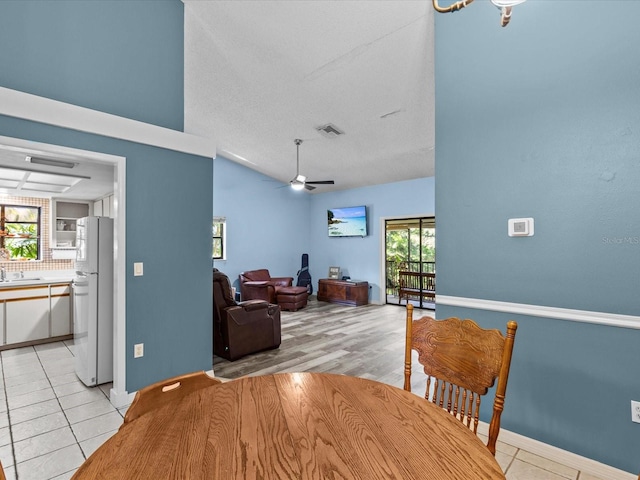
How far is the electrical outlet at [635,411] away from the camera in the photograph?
1.80m

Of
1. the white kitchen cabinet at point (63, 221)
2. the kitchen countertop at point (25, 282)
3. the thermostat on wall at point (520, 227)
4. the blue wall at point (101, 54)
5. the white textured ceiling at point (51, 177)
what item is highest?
the blue wall at point (101, 54)

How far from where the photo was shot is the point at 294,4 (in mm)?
2959

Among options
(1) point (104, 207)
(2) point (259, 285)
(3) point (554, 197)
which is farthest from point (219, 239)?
(3) point (554, 197)

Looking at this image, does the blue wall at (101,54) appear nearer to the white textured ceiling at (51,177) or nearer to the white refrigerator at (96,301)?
the white textured ceiling at (51,177)

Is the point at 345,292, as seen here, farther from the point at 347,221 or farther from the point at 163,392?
the point at 163,392

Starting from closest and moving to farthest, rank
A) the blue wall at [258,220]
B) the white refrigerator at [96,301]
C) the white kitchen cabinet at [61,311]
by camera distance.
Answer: the white refrigerator at [96,301] → the white kitchen cabinet at [61,311] → the blue wall at [258,220]

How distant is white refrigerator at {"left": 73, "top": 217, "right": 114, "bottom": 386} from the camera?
3.05m

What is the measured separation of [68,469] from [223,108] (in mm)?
4750

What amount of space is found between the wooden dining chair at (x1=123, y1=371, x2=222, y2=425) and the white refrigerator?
7.72 feet

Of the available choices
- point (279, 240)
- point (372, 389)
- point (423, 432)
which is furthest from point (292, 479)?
point (279, 240)

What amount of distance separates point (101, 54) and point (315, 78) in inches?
88.9

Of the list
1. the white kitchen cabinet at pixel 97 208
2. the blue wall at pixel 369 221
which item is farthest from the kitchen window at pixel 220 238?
the blue wall at pixel 369 221

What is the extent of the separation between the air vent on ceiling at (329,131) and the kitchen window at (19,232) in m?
4.67

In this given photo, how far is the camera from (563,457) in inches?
78.4
